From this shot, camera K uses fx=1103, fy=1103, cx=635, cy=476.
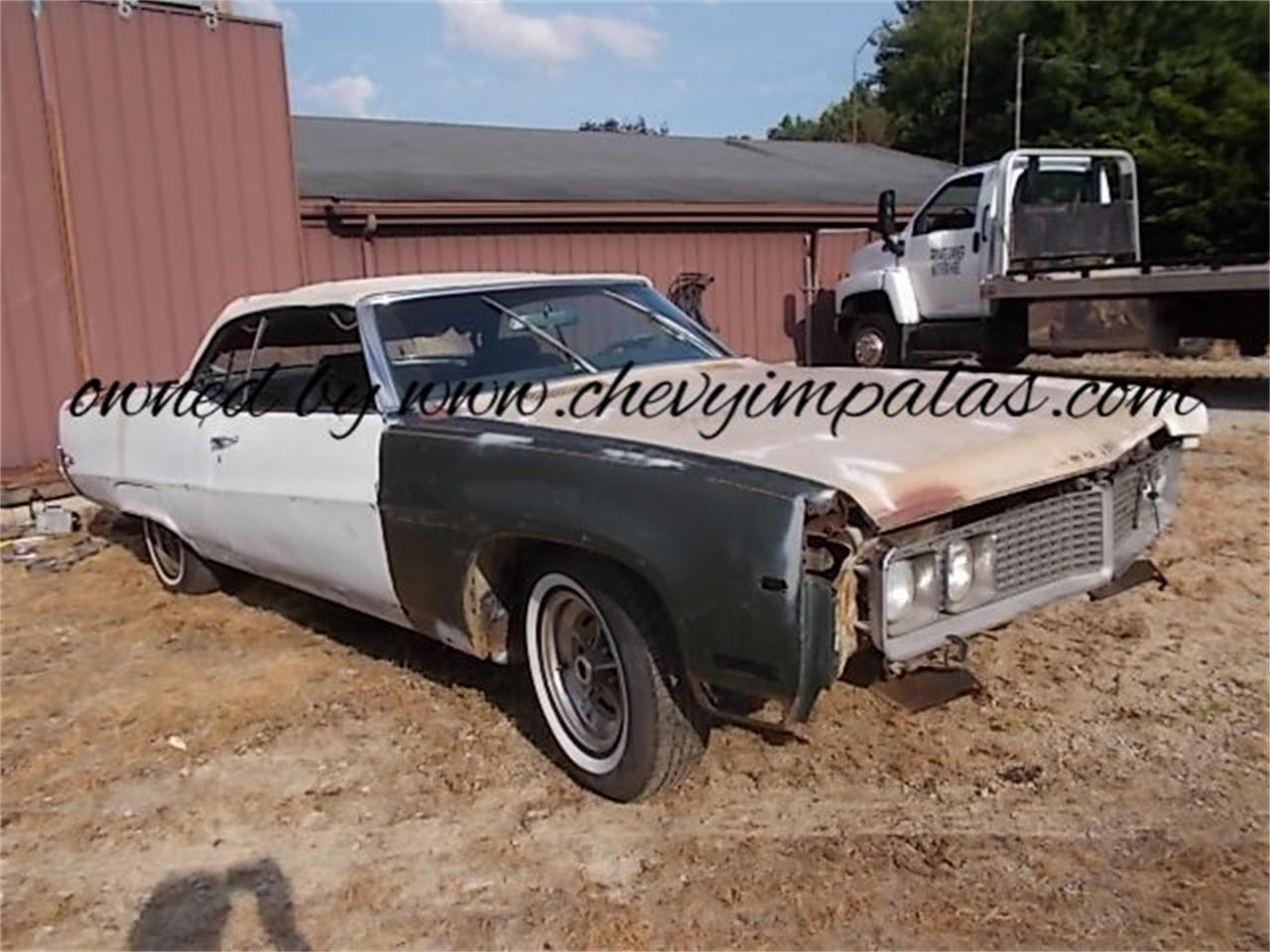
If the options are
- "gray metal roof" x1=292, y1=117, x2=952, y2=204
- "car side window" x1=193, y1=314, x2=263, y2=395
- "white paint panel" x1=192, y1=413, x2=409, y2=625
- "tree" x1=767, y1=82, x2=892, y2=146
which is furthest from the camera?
"tree" x1=767, y1=82, x2=892, y2=146

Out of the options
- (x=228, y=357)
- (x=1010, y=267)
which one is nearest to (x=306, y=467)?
(x=228, y=357)

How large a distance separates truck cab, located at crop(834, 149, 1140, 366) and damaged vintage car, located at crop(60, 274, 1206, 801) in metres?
8.06

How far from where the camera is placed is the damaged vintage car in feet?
9.09

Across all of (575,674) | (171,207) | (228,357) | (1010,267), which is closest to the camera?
(575,674)

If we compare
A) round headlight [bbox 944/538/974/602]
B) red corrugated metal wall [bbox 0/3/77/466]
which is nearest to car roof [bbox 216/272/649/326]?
round headlight [bbox 944/538/974/602]

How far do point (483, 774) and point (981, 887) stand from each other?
5.20ft

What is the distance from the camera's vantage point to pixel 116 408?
5.74 metres

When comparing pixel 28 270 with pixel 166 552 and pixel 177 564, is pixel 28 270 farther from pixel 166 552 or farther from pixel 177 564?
pixel 177 564

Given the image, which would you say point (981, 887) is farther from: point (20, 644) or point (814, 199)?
point (814, 199)

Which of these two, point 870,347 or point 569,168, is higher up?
point 569,168

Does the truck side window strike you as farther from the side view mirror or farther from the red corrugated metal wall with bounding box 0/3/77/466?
the red corrugated metal wall with bounding box 0/3/77/466

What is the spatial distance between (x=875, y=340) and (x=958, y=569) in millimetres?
10770

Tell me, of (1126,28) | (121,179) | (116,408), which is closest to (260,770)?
(116,408)

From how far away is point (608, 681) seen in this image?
11.2 feet
